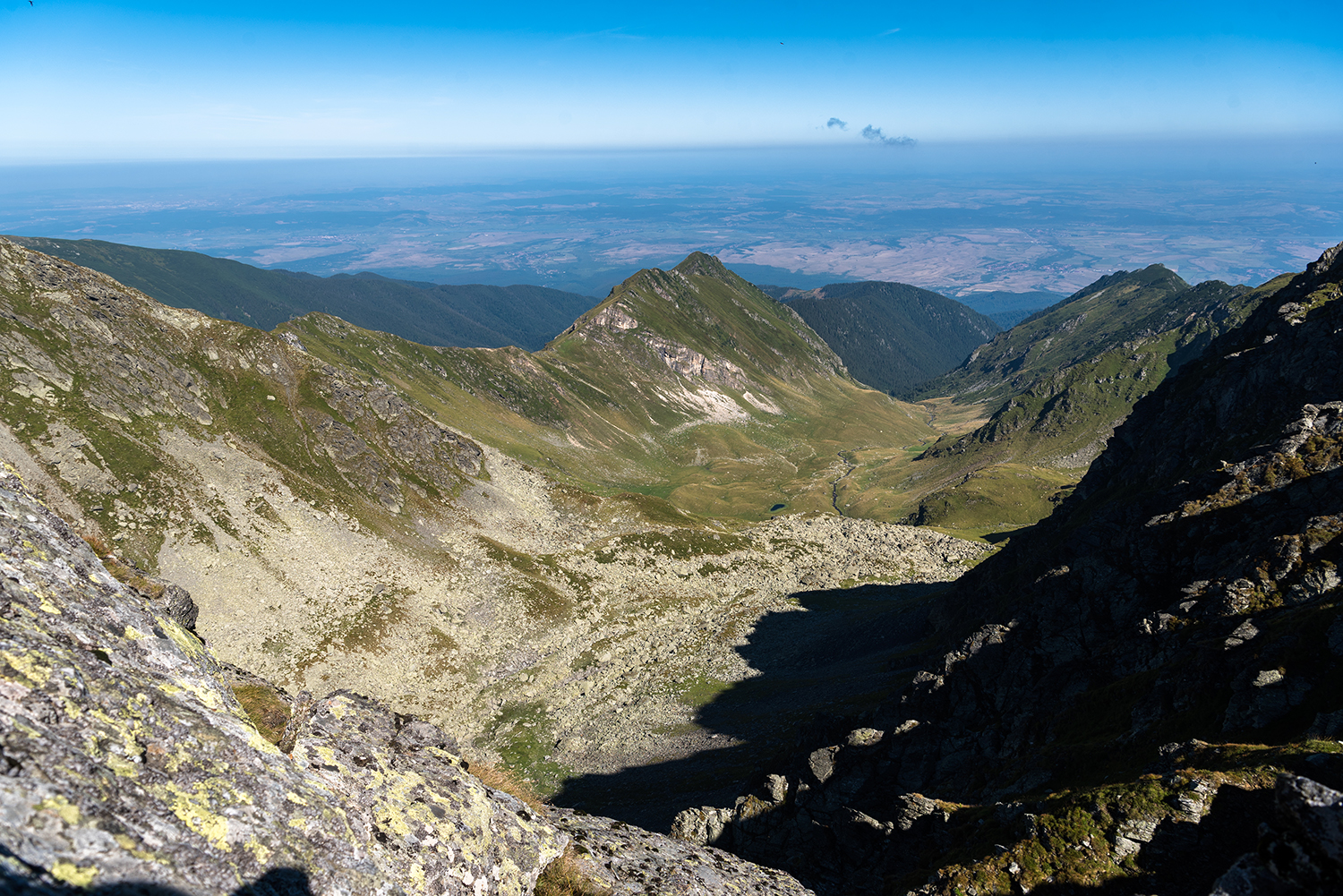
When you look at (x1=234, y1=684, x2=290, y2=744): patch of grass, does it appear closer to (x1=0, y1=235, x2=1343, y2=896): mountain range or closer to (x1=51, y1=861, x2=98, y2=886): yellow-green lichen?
(x1=0, y1=235, x2=1343, y2=896): mountain range

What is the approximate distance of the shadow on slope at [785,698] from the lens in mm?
59406

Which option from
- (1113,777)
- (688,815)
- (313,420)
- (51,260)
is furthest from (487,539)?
(1113,777)

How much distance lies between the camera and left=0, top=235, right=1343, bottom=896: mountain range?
14719mm

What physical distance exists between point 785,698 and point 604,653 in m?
28.3

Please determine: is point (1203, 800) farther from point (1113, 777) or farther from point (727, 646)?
point (727, 646)

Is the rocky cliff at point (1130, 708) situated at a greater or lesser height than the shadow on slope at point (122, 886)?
lesser

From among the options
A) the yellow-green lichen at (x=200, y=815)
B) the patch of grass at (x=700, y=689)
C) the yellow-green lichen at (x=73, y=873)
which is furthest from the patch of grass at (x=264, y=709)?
the patch of grass at (x=700, y=689)

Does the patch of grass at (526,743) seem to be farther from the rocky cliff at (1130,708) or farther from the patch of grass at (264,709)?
the patch of grass at (264,709)

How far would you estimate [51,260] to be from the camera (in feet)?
349

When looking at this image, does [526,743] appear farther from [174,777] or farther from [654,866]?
[174,777]

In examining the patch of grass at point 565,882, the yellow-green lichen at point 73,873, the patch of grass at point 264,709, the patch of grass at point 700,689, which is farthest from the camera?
the patch of grass at point 700,689

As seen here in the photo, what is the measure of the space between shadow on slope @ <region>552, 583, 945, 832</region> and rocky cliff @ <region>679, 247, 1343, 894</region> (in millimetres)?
9391

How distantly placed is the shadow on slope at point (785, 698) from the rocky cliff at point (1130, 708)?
9391mm

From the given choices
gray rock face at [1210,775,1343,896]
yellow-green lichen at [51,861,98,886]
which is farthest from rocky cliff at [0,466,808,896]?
gray rock face at [1210,775,1343,896]
